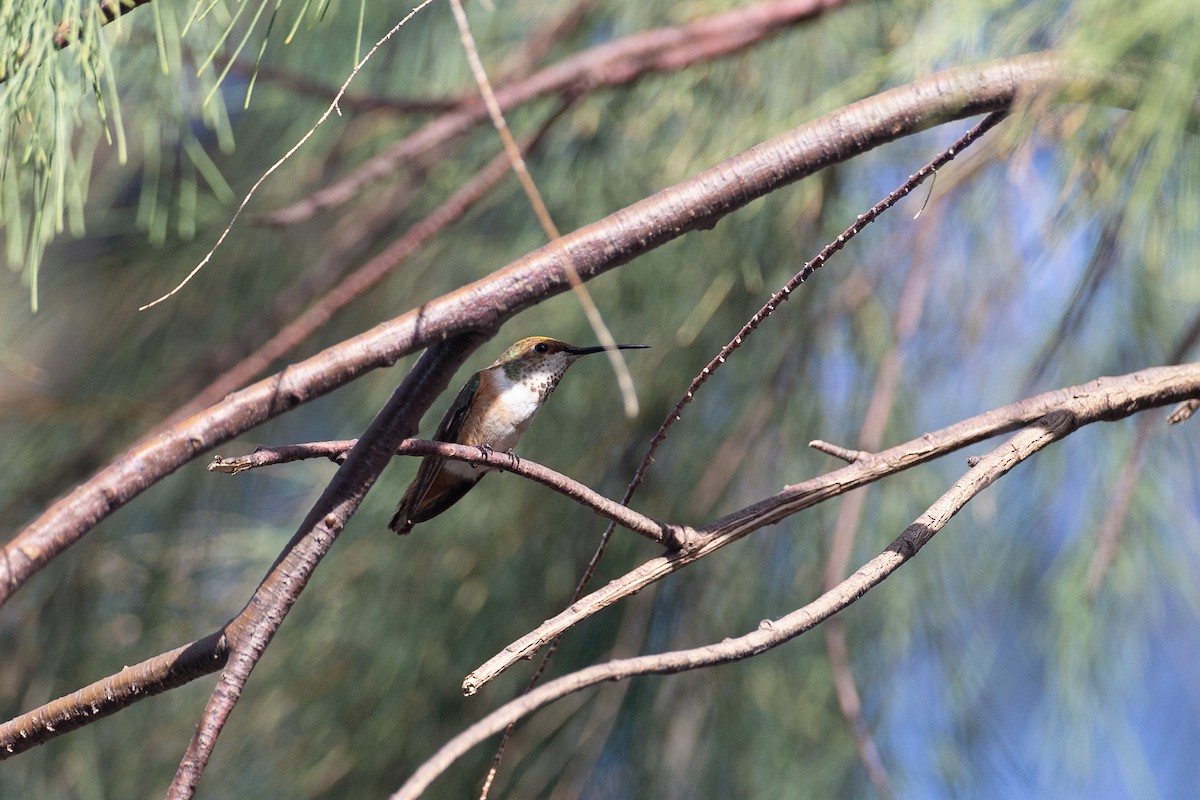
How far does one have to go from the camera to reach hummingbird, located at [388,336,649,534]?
1.41 meters

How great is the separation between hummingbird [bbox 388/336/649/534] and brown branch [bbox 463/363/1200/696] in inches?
24.5

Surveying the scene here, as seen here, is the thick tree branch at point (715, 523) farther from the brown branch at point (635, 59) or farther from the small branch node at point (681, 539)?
the brown branch at point (635, 59)

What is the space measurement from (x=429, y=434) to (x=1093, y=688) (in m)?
0.97

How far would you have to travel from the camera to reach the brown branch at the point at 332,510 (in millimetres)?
669

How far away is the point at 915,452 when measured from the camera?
779mm

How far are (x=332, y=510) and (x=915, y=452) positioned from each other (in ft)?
1.31

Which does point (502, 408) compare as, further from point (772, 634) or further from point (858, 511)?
point (772, 634)

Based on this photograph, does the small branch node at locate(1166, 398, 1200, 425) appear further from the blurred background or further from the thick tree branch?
the blurred background

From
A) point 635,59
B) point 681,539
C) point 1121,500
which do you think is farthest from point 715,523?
point 635,59

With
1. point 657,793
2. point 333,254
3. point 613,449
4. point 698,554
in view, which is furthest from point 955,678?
point 333,254

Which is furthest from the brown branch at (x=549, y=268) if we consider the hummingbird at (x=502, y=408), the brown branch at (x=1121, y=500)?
the hummingbird at (x=502, y=408)

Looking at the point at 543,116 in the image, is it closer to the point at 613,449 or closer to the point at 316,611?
the point at 613,449

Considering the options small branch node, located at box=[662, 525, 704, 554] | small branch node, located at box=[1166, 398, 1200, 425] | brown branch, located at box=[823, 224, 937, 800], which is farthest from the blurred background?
small branch node, located at box=[662, 525, 704, 554]

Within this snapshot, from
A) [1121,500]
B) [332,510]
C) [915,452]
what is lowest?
[332,510]
